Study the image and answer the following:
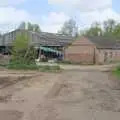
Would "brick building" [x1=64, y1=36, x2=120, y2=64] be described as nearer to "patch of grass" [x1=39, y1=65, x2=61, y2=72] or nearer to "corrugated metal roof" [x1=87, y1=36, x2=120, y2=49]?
"corrugated metal roof" [x1=87, y1=36, x2=120, y2=49]

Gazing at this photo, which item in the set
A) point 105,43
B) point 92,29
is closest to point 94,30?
point 92,29

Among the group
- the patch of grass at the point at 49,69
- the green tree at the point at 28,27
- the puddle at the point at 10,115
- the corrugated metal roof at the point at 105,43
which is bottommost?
the patch of grass at the point at 49,69

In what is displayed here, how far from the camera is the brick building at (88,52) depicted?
75188 mm

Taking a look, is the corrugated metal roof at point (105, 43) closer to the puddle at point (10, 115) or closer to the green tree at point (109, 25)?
the green tree at point (109, 25)

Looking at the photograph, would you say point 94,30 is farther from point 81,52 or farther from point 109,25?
point 81,52

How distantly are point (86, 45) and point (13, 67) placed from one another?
30.1 m

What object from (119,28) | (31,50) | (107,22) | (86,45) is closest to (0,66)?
(31,50)

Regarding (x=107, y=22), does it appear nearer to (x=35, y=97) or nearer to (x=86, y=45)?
(x=86, y=45)

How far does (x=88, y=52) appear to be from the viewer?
75625 mm

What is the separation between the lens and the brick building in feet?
247

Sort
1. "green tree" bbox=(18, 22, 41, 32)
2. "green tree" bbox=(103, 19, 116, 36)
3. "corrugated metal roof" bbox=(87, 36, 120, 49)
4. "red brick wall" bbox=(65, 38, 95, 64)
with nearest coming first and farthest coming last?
"red brick wall" bbox=(65, 38, 95, 64)
"corrugated metal roof" bbox=(87, 36, 120, 49)
"green tree" bbox=(18, 22, 41, 32)
"green tree" bbox=(103, 19, 116, 36)

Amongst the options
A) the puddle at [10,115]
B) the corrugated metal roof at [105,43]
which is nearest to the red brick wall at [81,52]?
the corrugated metal roof at [105,43]

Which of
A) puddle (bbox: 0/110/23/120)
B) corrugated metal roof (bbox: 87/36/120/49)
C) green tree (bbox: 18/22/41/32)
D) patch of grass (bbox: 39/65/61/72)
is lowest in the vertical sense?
patch of grass (bbox: 39/65/61/72)

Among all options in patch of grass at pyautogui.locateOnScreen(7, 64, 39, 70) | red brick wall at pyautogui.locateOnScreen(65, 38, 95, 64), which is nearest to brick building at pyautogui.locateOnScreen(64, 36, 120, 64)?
red brick wall at pyautogui.locateOnScreen(65, 38, 95, 64)
